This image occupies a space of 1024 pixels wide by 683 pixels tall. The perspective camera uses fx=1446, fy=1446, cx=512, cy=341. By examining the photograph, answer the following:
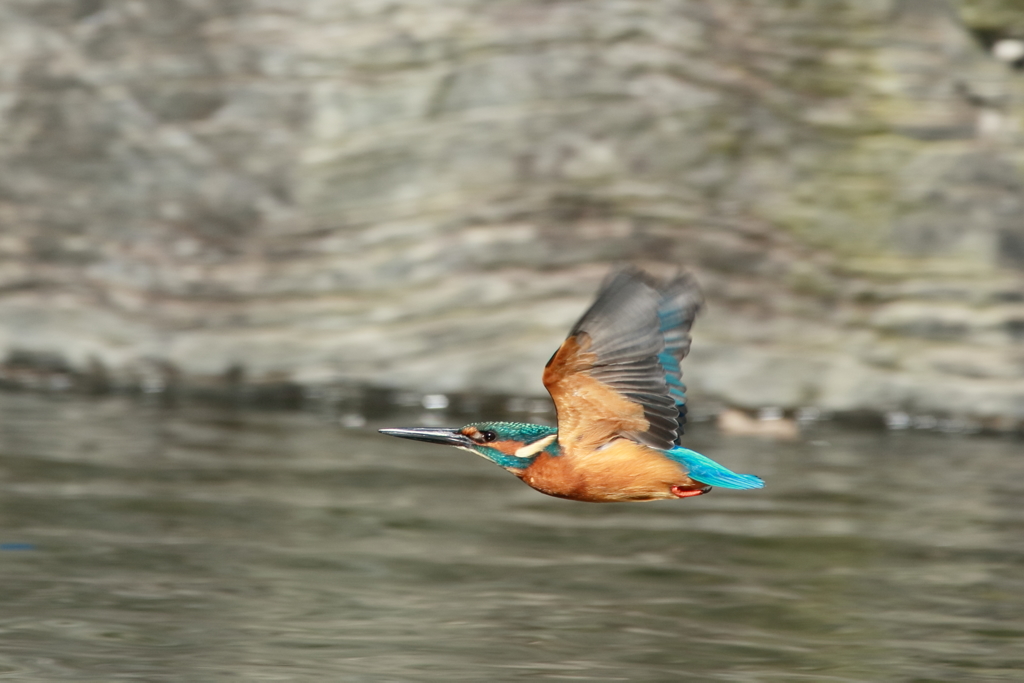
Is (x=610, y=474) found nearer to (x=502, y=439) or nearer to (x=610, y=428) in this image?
(x=610, y=428)

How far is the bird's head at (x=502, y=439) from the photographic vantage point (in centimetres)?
301

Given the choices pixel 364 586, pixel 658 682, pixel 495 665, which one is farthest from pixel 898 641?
pixel 364 586

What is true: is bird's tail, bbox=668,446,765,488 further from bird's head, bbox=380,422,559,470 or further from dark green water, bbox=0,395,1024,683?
dark green water, bbox=0,395,1024,683

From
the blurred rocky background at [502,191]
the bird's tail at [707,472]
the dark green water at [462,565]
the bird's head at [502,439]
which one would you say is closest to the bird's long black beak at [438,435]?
the bird's head at [502,439]

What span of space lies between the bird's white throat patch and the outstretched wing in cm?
4

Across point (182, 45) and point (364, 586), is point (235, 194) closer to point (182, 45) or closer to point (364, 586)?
point (182, 45)

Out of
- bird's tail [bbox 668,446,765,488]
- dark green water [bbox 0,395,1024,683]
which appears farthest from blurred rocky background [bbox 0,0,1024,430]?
bird's tail [bbox 668,446,765,488]

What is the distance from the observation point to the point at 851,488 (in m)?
6.22

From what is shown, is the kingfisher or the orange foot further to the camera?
the orange foot

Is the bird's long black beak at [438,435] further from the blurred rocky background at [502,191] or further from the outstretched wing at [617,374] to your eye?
the blurred rocky background at [502,191]

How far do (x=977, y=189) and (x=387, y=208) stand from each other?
3.29 metres

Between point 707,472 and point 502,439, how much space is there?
434 mm

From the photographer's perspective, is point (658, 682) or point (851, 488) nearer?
point (658, 682)

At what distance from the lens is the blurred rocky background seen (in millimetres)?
7832
